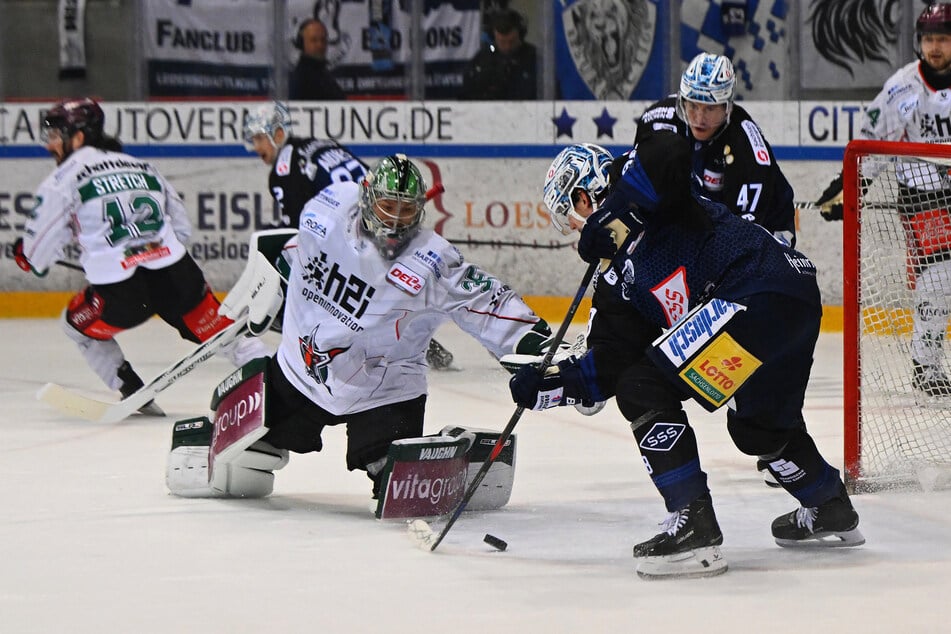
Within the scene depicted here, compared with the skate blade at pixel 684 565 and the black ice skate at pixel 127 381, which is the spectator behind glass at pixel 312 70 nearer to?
the black ice skate at pixel 127 381

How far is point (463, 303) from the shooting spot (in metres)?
3.64

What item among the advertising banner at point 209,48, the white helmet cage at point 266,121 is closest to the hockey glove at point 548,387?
the white helmet cage at point 266,121

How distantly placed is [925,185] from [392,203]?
2.17 metres

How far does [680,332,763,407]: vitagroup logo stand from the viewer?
301 cm

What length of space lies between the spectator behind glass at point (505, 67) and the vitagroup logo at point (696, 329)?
5175 millimetres

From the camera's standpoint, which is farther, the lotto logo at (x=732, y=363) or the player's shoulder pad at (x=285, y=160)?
the player's shoulder pad at (x=285, y=160)

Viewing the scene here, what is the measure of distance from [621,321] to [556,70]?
16.1 feet

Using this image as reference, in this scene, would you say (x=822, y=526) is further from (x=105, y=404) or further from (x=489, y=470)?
(x=105, y=404)

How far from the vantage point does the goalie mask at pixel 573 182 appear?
3350 millimetres

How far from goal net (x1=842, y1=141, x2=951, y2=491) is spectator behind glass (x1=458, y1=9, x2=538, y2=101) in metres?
3.05

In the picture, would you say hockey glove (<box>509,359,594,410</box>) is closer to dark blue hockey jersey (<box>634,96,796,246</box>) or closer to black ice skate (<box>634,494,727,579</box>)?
black ice skate (<box>634,494,727,579</box>)

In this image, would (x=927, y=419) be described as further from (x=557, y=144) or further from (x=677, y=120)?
(x=557, y=144)

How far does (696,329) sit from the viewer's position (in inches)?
119

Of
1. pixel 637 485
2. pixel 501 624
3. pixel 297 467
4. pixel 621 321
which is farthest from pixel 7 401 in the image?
pixel 501 624
